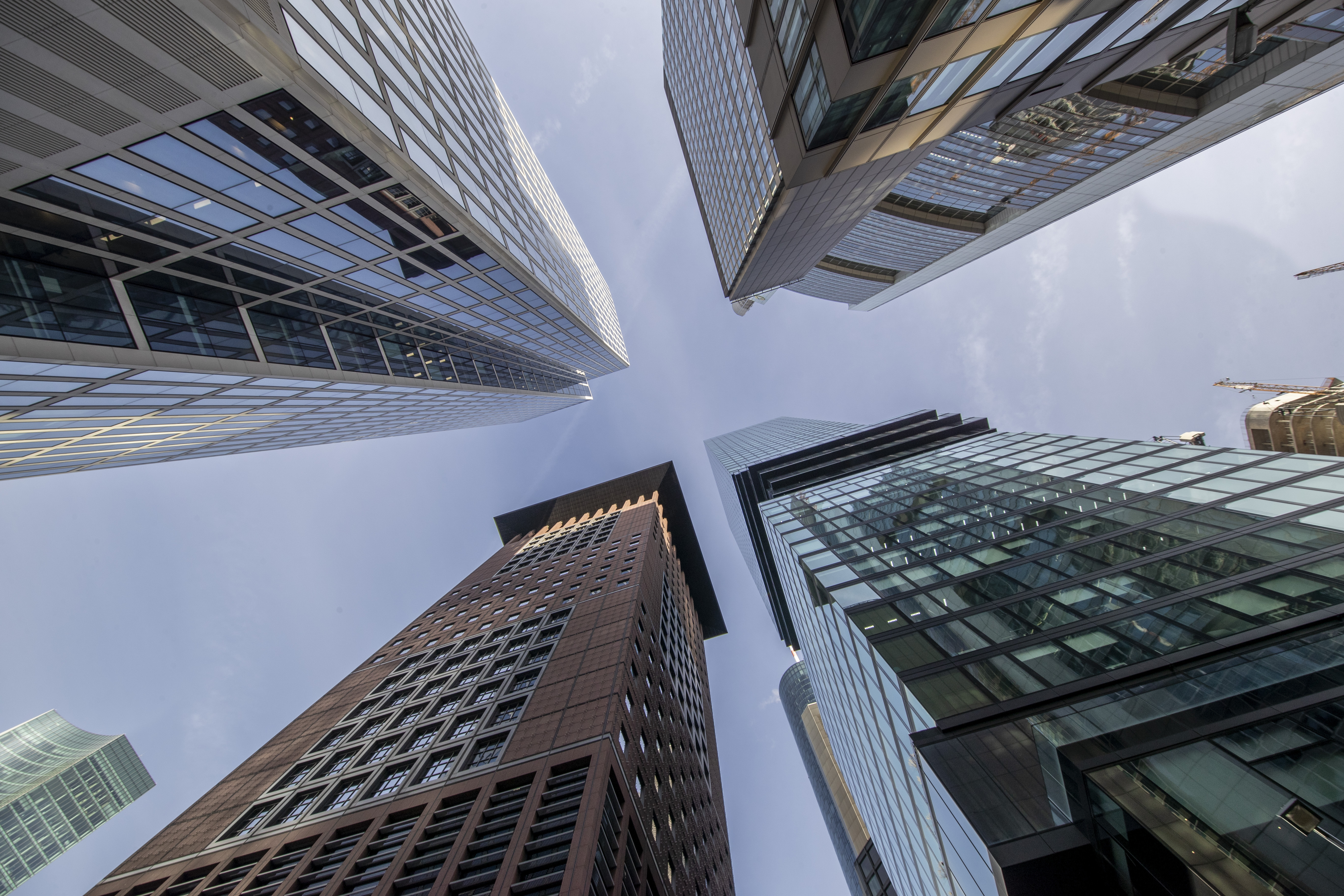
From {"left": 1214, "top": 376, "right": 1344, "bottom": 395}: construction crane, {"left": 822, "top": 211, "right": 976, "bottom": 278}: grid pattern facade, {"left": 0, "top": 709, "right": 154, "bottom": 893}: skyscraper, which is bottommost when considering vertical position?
{"left": 0, "top": 709, "right": 154, "bottom": 893}: skyscraper

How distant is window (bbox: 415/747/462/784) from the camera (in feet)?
98.5

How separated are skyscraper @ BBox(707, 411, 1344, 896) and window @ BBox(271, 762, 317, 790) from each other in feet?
122

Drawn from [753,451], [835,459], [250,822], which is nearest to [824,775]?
[753,451]

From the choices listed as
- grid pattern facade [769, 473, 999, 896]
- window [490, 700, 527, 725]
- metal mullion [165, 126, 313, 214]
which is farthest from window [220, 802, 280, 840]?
metal mullion [165, 126, 313, 214]

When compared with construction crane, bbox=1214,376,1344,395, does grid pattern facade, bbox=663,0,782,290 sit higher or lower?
higher

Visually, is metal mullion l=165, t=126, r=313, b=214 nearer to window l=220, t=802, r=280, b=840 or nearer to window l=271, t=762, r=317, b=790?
window l=220, t=802, r=280, b=840

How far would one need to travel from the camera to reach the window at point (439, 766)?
30.0 meters

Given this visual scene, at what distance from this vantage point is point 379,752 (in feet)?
116

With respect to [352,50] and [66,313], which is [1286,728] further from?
[66,313]

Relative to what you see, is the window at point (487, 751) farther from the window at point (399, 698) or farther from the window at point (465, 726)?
the window at point (399, 698)

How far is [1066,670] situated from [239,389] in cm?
3696

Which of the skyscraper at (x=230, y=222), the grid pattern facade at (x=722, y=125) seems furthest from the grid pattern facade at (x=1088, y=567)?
the skyscraper at (x=230, y=222)

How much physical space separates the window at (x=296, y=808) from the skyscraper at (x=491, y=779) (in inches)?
5.0

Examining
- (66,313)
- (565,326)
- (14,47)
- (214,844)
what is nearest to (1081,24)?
(14,47)
